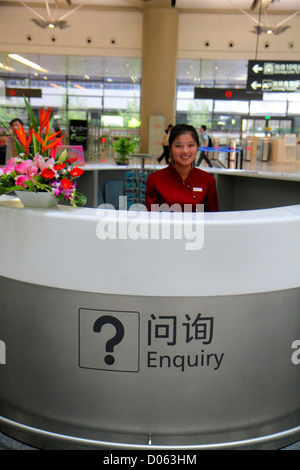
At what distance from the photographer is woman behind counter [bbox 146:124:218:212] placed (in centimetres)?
288

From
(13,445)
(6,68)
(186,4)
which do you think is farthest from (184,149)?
(6,68)

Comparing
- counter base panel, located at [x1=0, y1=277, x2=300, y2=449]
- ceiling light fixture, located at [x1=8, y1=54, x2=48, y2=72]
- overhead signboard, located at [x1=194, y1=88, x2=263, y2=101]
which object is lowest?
counter base panel, located at [x1=0, y1=277, x2=300, y2=449]

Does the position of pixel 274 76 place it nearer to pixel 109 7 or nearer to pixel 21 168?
pixel 109 7

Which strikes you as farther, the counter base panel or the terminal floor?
the terminal floor

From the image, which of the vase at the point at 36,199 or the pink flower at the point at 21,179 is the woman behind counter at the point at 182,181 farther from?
the pink flower at the point at 21,179

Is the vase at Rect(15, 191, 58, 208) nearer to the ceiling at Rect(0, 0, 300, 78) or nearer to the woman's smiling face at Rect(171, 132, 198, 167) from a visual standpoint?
the woman's smiling face at Rect(171, 132, 198, 167)

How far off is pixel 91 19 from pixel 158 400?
1938cm

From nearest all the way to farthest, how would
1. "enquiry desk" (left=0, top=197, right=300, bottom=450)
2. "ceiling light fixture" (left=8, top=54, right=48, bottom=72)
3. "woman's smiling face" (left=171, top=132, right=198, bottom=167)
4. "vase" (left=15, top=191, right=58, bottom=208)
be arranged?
"enquiry desk" (left=0, top=197, right=300, bottom=450) → "vase" (left=15, top=191, right=58, bottom=208) → "woman's smiling face" (left=171, top=132, right=198, bottom=167) → "ceiling light fixture" (left=8, top=54, right=48, bottom=72)

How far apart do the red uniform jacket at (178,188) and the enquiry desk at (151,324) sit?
28.9 inches

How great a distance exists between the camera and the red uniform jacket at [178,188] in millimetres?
2926

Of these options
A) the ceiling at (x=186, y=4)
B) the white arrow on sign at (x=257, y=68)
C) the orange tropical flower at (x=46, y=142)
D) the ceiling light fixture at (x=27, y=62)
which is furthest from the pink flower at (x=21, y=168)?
the ceiling light fixture at (x=27, y=62)

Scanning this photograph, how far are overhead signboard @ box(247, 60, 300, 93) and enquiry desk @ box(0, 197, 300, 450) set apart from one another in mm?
12367

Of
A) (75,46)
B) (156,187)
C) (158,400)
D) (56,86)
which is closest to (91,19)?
(75,46)

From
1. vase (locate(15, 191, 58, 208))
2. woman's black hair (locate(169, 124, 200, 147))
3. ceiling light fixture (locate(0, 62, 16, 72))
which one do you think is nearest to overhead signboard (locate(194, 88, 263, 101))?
ceiling light fixture (locate(0, 62, 16, 72))
